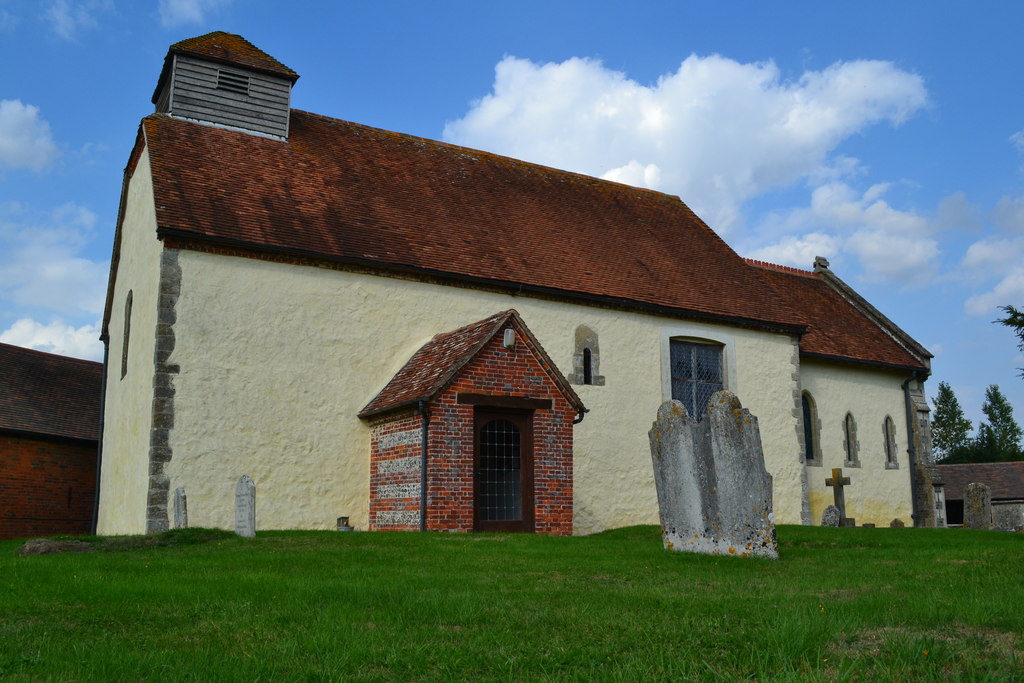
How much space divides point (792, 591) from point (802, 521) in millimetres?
15336

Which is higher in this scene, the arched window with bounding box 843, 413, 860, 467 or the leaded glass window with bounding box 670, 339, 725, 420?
the leaded glass window with bounding box 670, 339, 725, 420

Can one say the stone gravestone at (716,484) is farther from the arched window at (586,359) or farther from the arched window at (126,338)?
the arched window at (126,338)

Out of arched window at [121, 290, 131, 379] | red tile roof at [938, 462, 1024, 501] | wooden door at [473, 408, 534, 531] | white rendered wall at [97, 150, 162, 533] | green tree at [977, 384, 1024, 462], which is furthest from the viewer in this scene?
green tree at [977, 384, 1024, 462]

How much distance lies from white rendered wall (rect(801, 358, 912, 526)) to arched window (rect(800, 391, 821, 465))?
136 millimetres

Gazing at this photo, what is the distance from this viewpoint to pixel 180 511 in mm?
13531

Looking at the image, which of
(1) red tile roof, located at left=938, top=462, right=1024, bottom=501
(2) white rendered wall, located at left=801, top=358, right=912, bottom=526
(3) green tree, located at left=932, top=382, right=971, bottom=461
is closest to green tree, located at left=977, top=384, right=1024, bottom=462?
(3) green tree, located at left=932, top=382, right=971, bottom=461

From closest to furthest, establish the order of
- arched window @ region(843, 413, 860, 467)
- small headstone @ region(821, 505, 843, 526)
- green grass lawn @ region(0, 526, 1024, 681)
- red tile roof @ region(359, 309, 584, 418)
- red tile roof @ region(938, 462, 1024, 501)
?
1. green grass lawn @ region(0, 526, 1024, 681)
2. red tile roof @ region(359, 309, 584, 418)
3. small headstone @ region(821, 505, 843, 526)
4. arched window @ region(843, 413, 860, 467)
5. red tile roof @ region(938, 462, 1024, 501)

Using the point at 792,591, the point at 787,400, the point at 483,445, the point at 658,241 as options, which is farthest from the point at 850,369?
the point at 792,591

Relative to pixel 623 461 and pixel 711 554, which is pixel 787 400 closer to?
pixel 623 461

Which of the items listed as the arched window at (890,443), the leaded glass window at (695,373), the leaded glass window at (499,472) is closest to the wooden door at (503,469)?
the leaded glass window at (499,472)

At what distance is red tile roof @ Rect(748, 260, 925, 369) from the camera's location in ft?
81.4

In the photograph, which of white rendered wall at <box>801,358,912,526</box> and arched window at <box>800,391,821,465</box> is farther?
white rendered wall at <box>801,358,912,526</box>

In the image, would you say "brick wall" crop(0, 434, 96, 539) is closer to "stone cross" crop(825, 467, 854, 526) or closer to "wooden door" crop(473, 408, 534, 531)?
"wooden door" crop(473, 408, 534, 531)

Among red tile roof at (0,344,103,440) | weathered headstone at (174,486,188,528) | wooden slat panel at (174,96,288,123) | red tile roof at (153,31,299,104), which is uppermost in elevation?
red tile roof at (153,31,299,104)
